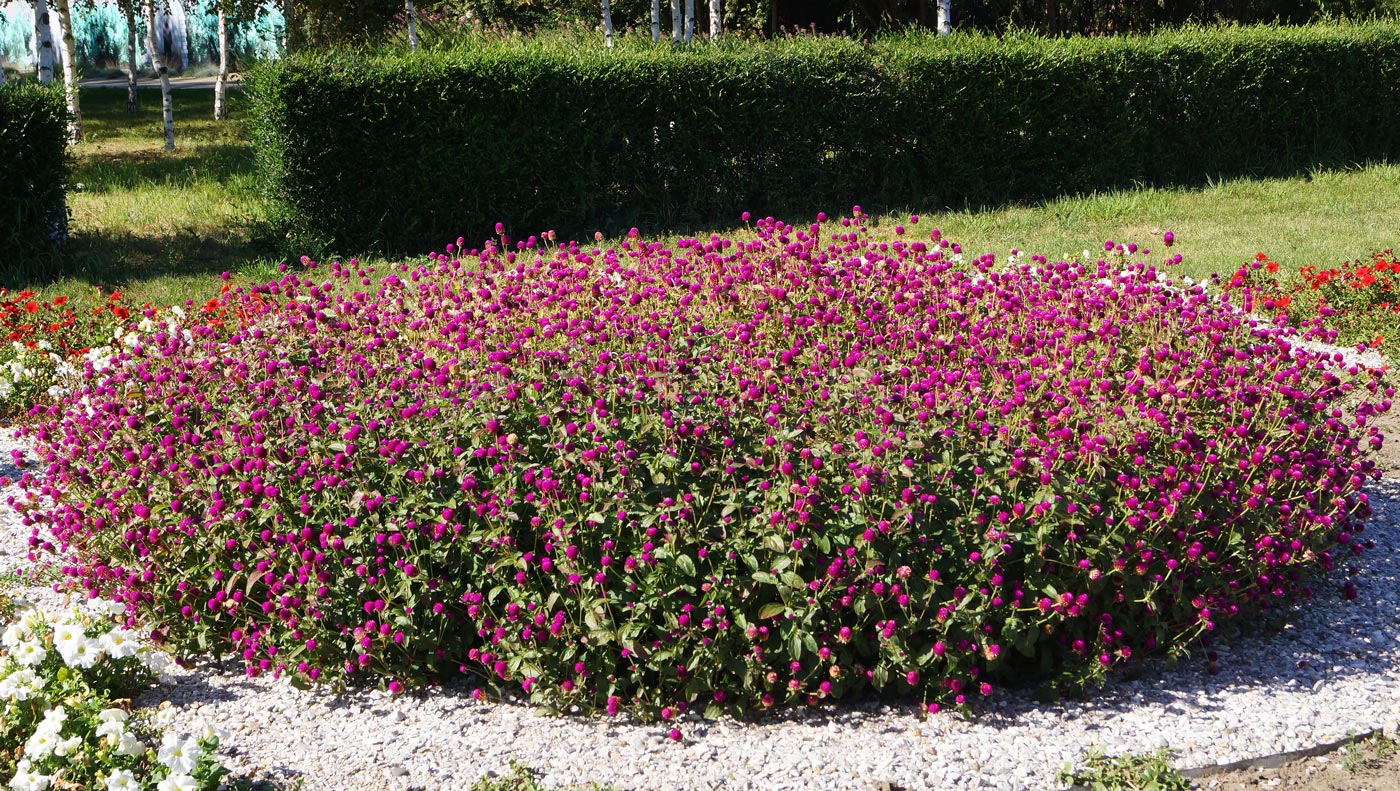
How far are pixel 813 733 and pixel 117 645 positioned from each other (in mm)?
1899

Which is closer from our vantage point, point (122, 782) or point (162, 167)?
point (122, 782)

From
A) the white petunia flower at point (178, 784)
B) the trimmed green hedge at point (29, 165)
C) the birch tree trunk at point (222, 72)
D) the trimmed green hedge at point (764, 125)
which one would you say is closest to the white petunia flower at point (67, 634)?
the white petunia flower at point (178, 784)

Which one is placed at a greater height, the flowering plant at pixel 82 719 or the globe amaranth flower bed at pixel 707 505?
the globe amaranth flower bed at pixel 707 505

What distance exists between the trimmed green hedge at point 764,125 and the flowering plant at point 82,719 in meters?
6.95

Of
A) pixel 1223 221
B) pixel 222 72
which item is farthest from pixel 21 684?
pixel 222 72

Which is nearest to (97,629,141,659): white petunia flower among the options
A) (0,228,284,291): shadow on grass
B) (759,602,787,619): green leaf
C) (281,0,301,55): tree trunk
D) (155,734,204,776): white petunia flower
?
(155,734,204,776): white petunia flower

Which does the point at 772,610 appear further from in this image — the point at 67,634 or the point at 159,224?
the point at 159,224

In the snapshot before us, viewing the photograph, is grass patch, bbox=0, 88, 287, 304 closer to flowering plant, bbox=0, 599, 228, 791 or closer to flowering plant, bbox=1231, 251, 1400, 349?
flowering plant, bbox=0, 599, 228, 791

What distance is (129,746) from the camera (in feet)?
9.65

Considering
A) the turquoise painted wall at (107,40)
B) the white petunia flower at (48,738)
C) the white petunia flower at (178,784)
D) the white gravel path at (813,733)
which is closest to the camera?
the white petunia flower at (178,784)

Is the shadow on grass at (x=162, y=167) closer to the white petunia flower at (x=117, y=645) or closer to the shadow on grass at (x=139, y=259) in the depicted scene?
the shadow on grass at (x=139, y=259)

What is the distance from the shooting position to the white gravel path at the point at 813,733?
10.0 ft

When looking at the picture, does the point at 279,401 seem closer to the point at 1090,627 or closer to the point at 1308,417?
the point at 1090,627

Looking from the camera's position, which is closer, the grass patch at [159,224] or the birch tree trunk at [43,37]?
the grass patch at [159,224]
